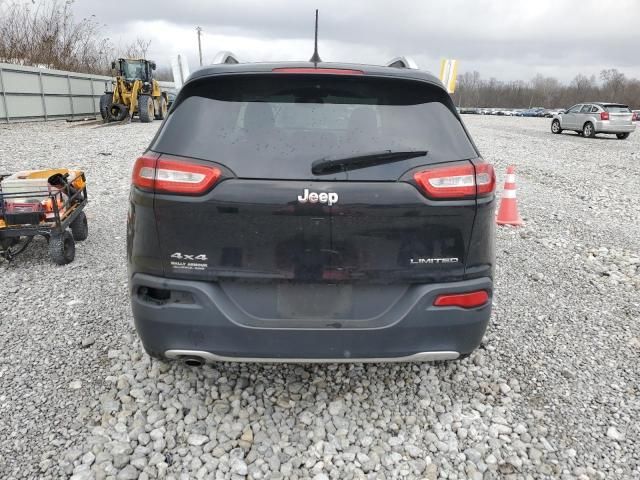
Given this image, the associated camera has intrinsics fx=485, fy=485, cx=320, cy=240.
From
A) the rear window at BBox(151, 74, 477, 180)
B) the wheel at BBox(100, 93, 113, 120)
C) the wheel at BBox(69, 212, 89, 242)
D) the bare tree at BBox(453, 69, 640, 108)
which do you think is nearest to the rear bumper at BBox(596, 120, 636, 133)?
the wheel at BBox(100, 93, 113, 120)

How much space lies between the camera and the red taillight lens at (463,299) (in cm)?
229

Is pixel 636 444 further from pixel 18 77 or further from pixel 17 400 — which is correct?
pixel 18 77

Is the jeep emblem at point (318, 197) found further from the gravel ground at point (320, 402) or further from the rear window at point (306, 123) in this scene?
the gravel ground at point (320, 402)

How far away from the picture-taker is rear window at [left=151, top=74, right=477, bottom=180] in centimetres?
220

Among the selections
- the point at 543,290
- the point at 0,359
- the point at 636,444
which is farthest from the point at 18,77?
the point at 636,444

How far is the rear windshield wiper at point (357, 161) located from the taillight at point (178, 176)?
1.48 ft

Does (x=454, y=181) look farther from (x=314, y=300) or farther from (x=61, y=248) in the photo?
(x=61, y=248)

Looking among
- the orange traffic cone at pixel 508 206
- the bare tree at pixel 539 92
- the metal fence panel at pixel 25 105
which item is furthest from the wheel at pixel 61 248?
the bare tree at pixel 539 92

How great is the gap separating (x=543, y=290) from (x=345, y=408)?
2631 millimetres

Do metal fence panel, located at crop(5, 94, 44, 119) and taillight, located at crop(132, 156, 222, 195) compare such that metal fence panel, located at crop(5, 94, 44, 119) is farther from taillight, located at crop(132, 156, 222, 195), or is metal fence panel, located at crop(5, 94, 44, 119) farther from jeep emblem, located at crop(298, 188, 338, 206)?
jeep emblem, located at crop(298, 188, 338, 206)

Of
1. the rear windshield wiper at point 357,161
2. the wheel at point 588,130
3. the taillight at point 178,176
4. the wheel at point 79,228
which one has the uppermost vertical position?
the rear windshield wiper at point 357,161

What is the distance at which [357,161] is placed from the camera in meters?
2.19

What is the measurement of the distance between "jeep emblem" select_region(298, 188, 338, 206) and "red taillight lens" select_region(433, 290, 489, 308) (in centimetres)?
68

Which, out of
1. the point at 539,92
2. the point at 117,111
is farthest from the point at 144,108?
the point at 539,92
